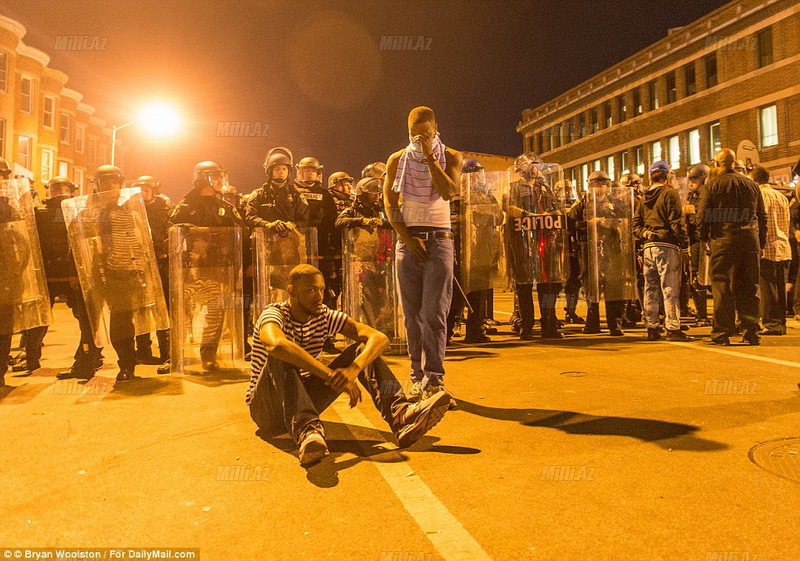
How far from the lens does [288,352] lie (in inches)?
159

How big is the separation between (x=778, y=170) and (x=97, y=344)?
3285cm

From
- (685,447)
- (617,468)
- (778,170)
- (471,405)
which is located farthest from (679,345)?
(778,170)

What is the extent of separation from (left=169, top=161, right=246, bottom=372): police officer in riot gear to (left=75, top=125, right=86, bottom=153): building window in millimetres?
44927

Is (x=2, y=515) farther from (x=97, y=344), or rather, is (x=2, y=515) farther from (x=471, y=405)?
(x=97, y=344)

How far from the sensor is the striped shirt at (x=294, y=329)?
174 inches

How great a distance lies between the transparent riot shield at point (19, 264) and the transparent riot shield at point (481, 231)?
527 centimetres

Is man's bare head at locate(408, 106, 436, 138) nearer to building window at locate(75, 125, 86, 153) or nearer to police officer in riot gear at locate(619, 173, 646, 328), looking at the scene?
police officer in riot gear at locate(619, 173, 646, 328)

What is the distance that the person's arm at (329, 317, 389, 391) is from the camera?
13.8 feet

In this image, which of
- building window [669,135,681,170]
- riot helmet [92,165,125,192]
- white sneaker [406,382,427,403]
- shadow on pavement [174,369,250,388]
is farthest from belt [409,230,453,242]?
building window [669,135,681,170]

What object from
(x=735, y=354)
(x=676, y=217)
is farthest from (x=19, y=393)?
(x=676, y=217)

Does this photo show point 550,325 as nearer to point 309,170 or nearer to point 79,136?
point 309,170

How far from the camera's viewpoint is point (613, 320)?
31.9 feet

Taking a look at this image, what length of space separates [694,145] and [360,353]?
1532 inches

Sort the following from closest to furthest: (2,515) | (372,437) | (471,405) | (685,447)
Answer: (2,515), (685,447), (372,437), (471,405)
